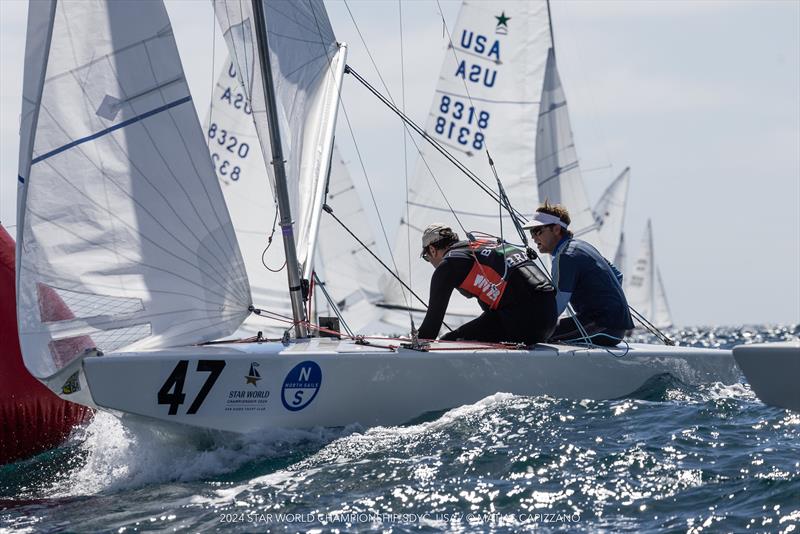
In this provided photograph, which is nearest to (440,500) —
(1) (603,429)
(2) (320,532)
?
(2) (320,532)

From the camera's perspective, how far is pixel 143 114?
5359 millimetres

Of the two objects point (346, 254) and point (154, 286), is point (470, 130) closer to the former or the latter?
point (346, 254)

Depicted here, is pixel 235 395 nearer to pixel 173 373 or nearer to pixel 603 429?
pixel 173 373

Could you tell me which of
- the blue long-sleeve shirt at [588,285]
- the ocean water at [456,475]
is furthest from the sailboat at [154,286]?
the blue long-sleeve shirt at [588,285]

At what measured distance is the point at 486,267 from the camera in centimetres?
574

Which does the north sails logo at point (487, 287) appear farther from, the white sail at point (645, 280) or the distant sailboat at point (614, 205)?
the white sail at point (645, 280)

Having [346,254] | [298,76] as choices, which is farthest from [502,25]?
[298,76]

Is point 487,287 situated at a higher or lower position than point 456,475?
higher

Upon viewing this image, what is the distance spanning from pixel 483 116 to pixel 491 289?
22.6 feet

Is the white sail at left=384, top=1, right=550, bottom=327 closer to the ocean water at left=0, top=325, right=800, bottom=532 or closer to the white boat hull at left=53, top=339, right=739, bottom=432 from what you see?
the white boat hull at left=53, top=339, right=739, bottom=432

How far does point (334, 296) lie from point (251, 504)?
44.3 ft

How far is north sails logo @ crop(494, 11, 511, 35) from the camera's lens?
41.0ft

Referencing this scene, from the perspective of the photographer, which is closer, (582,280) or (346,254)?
(582,280)

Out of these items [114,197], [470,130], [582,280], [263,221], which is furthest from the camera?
[470,130]
